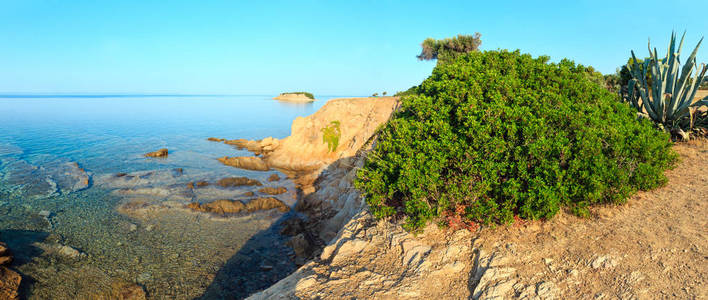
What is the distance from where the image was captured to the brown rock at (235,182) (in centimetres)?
2179

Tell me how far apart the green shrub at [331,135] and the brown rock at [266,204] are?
30.2 feet

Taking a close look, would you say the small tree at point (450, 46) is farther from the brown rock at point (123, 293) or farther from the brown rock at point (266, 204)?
the brown rock at point (123, 293)

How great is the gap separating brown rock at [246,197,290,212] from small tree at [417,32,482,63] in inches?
1029

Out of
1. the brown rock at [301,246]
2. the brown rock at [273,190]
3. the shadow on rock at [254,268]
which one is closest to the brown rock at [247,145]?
the brown rock at [273,190]

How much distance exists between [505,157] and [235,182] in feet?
60.2

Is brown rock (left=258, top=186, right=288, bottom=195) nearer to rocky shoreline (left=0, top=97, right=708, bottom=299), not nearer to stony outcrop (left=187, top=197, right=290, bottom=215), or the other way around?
stony outcrop (left=187, top=197, right=290, bottom=215)

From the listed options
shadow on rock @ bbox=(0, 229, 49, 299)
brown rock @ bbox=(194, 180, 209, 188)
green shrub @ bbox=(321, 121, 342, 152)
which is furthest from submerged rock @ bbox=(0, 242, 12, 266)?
green shrub @ bbox=(321, 121, 342, 152)

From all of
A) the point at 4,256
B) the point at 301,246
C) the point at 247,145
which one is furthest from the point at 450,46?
A: the point at 4,256

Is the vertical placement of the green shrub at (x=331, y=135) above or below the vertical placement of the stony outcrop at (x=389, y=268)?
Answer: above

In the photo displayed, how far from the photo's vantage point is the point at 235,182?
2198 centimetres

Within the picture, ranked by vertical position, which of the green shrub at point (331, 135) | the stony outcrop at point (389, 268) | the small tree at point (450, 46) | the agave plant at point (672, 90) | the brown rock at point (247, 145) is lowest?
the brown rock at point (247, 145)

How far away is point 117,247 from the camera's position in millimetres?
13305

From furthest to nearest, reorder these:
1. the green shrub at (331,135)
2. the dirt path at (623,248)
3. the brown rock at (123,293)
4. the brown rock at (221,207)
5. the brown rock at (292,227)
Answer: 1. the green shrub at (331,135)
2. the brown rock at (221,207)
3. the brown rock at (292,227)
4. the brown rock at (123,293)
5. the dirt path at (623,248)

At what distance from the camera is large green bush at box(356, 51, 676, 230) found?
7.11 meters
